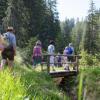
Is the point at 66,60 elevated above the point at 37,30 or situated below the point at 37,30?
below

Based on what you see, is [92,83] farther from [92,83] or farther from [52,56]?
[52,56]

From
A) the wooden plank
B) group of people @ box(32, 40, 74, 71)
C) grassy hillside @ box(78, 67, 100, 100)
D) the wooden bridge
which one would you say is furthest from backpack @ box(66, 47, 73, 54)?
grassy hillside @ box(78, 67, 100, 100)

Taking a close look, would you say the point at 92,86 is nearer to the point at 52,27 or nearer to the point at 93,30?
the point at 52,27

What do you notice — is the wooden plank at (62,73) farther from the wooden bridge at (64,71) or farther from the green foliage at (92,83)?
the green foliage at (92,83)

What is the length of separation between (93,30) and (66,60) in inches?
2535

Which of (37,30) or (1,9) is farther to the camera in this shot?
(37,30)

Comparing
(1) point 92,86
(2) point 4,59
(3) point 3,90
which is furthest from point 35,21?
(3) point 3,90

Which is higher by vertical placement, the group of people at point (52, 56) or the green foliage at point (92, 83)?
the group of people at point (52, 56)

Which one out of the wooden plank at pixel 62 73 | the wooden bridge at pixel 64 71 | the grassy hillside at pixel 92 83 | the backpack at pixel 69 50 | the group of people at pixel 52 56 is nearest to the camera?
the grassy hillside at pixel 92 83

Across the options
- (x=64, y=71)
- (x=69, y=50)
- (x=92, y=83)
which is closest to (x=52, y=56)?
(x=64, y=71)

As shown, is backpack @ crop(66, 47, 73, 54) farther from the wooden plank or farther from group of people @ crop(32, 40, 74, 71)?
the wooden plank

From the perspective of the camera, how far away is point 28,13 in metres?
48.5

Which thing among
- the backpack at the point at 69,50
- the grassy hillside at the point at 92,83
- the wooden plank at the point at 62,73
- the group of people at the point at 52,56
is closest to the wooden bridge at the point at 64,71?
the wooden plank at the point at 62,73

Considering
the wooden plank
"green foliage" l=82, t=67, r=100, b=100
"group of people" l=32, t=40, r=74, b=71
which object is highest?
"group of people" l=32, t=40, r=74, b=71
